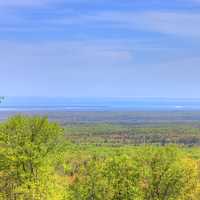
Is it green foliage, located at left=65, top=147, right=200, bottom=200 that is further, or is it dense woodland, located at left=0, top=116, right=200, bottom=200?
green foliage, located at left=65, top=147, right=200, bottom=200

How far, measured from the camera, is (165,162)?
63188 mm

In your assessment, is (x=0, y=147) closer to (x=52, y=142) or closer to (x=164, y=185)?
(x=52, y=142)

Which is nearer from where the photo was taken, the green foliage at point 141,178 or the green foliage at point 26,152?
the green foliage at point 26,152

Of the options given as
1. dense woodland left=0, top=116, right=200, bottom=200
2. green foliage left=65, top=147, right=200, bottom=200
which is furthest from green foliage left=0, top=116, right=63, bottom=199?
green foliage left=65, top=147, right=200, bottom=200

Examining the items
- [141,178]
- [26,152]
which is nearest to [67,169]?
[26,152]

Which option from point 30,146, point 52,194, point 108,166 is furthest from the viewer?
point 108,166

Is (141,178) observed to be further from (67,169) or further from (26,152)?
(26,152)

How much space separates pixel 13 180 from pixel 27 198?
15.7ft

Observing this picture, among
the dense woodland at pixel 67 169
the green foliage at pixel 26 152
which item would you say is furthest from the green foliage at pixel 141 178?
the green foliage at pixel 26 152

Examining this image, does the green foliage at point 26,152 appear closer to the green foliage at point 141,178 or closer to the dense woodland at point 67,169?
the dense woodland at point 67,169

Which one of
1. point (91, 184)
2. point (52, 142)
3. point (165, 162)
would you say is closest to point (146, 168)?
point (165, 162)

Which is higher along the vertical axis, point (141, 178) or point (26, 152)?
point (26, 152)

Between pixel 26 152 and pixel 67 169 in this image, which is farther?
pixel 67 169

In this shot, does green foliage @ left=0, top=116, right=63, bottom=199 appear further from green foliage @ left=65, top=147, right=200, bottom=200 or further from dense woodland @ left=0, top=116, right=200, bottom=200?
green foliage @ left=65, top=147, right=200, bottom=200
